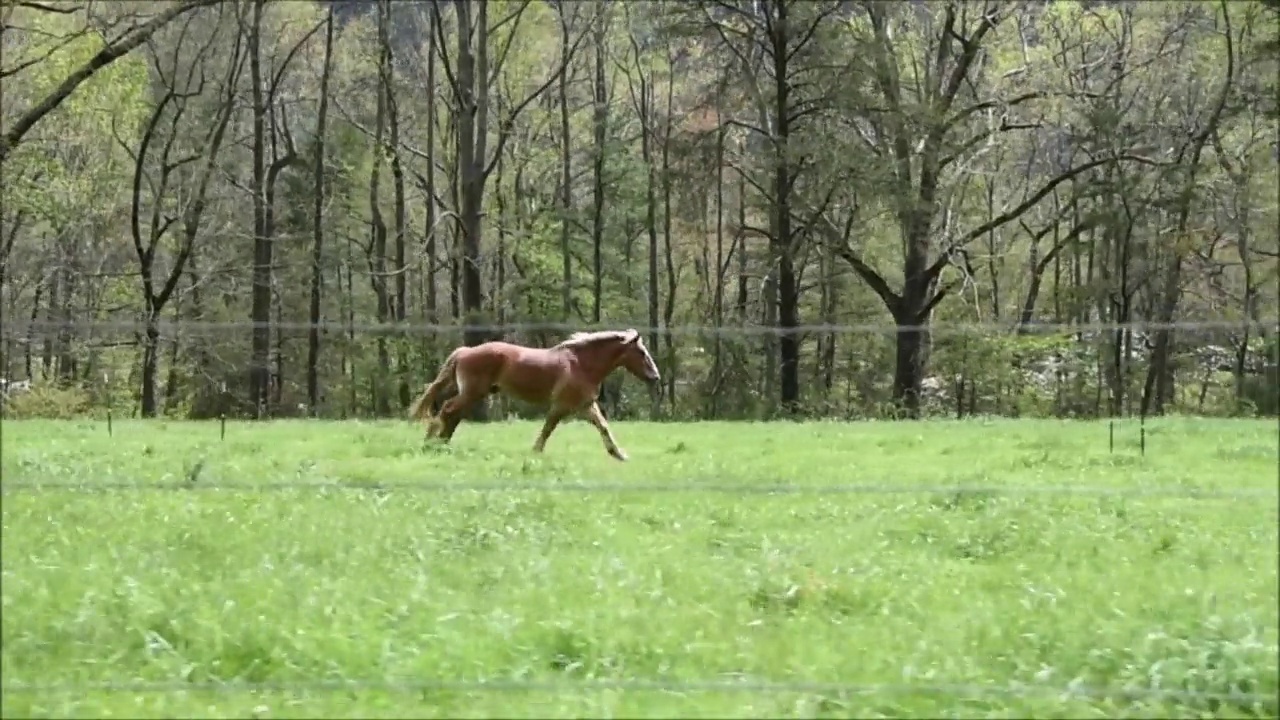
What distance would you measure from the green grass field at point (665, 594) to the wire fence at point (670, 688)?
0.04 ft

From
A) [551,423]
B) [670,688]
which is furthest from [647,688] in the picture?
[551,423]

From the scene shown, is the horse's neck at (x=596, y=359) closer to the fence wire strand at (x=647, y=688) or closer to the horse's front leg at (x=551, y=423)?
the horse's front leg at (x=551, y=423)

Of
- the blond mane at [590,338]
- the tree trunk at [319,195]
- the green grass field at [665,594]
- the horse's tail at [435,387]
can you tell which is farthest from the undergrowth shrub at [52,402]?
the tree trunk at [319,195]

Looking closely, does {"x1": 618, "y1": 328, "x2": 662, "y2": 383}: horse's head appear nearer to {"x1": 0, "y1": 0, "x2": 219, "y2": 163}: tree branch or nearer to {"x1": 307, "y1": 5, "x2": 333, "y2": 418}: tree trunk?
{"x1": 0, "y1": 0, "x2": 219, "y2": 163}: tree branch

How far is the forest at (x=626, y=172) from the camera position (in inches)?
1040

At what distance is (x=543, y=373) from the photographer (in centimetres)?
1396

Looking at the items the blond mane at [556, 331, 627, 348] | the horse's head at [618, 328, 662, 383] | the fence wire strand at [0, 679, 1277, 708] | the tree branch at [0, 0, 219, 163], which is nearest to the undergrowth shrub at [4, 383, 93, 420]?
the tree branch at [0, 0, 219, 163]

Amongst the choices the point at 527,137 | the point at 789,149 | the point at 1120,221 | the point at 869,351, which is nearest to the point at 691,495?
the point at 869,351

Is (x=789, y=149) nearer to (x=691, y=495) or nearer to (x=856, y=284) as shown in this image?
(x=856, y=284)

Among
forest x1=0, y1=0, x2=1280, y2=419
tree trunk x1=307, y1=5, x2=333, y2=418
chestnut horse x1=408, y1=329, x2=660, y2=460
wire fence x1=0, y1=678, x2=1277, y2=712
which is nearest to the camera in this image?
wire fence x1=0, y1=678, x2=1277, y2=712

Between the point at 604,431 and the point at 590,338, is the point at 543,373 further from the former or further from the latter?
the point at 604,431

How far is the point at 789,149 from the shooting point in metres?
27.0

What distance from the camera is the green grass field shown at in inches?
197

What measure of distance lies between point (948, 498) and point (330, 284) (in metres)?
26.0
